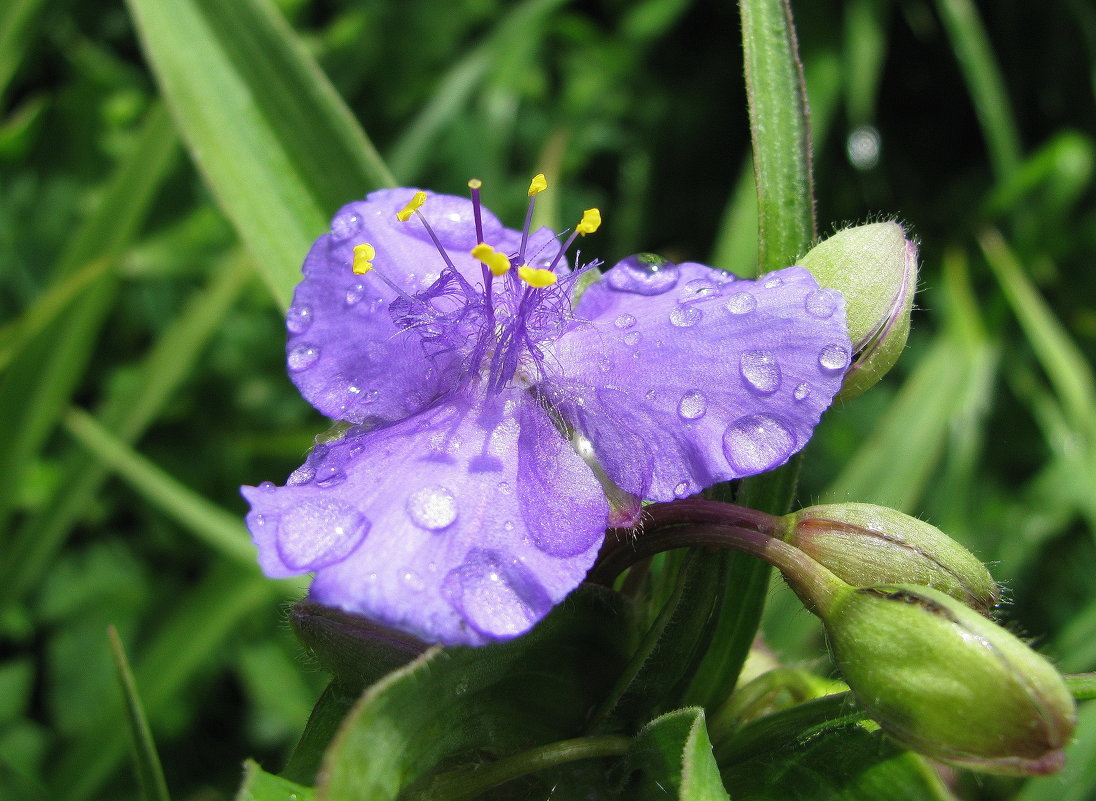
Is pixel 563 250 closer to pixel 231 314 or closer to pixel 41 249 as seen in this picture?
pixel 231 314

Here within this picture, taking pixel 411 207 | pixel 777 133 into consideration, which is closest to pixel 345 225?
pixel 411 207

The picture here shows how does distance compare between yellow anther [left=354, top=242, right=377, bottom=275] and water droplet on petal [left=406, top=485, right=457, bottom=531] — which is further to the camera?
yellow anther [left=354, top=242, right=377, bottom=275]

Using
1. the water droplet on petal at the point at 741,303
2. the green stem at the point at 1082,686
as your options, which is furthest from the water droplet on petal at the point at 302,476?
the green stem at the point at 1082,686

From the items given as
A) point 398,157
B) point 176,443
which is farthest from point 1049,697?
point 176,443

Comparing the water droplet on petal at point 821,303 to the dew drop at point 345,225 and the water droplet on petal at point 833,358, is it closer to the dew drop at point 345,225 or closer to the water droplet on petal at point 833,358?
the water droplet on petal at point 833,358

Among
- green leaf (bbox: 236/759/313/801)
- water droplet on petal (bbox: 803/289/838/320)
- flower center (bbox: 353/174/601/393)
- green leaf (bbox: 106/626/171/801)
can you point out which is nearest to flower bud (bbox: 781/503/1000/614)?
water droplet on petal (bbox: 803/289/838/320)

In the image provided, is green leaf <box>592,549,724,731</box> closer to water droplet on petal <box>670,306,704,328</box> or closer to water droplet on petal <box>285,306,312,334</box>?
water droplet on petal <box>670,306,704,328</box>

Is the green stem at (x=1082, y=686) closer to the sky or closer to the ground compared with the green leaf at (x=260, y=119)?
closer to the ground
